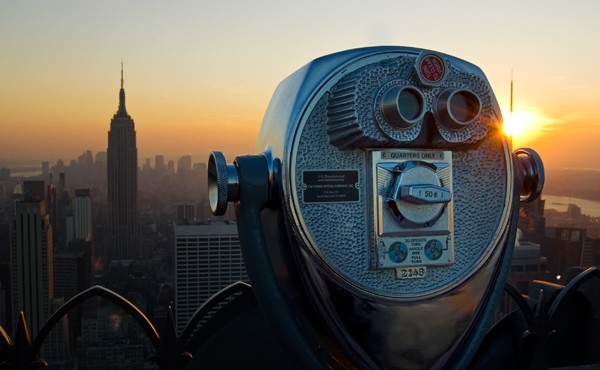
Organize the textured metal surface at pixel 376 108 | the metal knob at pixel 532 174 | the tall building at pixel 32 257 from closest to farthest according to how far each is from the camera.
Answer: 1. the textured metal surface at pixel 376 108
2. the metal knob at pixel 532 174
3. the tall building at pixel 32 257

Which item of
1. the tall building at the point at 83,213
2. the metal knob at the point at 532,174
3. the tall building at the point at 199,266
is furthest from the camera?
the tall building at the point at 83,213

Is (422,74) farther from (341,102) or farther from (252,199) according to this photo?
(252,199)

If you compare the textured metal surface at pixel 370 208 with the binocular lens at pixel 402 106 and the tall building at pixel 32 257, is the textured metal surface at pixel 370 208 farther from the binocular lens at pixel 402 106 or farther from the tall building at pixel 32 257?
the tall building at pixel 32 257

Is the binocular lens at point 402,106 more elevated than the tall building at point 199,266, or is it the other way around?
the binocular lens at point 402,106

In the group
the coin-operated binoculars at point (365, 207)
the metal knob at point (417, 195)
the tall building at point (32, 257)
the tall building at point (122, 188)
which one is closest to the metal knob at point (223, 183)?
the coin-operated binoculars at point (365, 207)

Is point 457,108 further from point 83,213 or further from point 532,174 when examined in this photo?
point 83,213

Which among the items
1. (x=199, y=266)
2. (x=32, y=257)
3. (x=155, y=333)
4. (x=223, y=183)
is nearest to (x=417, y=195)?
(x=223, y=183)

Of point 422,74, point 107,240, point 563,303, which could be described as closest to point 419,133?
point 422,74
